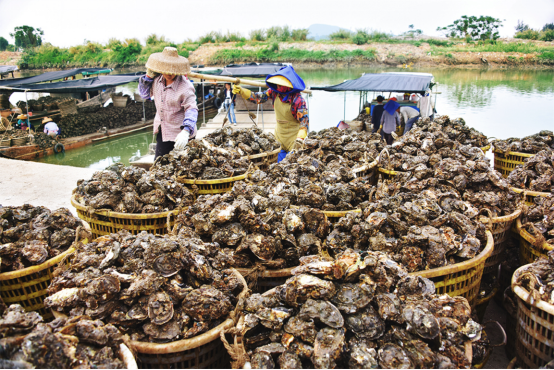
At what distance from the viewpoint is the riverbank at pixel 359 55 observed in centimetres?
3325

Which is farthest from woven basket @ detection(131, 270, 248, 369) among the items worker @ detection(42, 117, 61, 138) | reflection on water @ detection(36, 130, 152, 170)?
worker @ detection(42, 117, 61, 138)

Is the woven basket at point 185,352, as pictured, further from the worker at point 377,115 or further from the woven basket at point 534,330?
the worker at point 377,115

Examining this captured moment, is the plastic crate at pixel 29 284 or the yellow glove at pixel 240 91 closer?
the plastic crate at pixel 29 284

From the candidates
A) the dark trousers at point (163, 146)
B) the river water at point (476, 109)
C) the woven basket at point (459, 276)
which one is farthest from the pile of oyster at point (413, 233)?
the river water at point (476, 109)

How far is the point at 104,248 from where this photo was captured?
7.30 ft

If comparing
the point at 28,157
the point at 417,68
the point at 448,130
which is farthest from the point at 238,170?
the point at 417,68

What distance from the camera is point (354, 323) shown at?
1679 mm

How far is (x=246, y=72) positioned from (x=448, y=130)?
9.77m

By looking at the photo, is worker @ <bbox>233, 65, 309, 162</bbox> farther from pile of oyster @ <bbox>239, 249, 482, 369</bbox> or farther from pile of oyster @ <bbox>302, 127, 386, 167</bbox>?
pile of oyster @ <bbox>239, 249, 482, 369</bbox>

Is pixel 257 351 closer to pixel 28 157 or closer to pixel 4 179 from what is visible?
pixel 4 179

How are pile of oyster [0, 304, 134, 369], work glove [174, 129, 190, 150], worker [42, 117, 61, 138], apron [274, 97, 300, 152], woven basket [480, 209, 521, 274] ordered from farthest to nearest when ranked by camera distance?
worker [42, 117, 61, 138] < apron [274, 97, 300, 152] < work glove [174, 129, 190, 150] < woven basket [480, 209, 521, 274] < pile of oyster [0, 304, 134, 369]

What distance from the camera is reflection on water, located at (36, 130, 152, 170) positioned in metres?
11.4

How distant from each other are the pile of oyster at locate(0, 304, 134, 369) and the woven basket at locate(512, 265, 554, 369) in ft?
6.58

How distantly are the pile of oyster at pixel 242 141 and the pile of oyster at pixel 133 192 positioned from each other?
1.29 m
